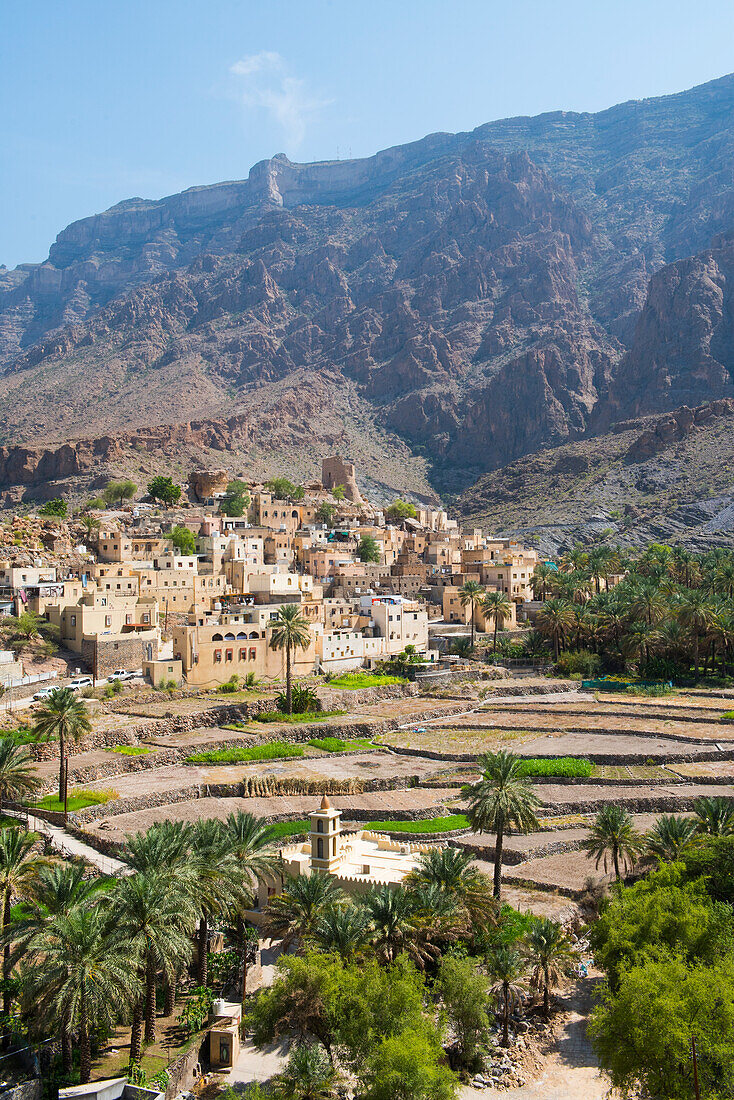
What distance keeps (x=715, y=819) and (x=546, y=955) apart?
30.2 ft

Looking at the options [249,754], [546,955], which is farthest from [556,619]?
[546,955]

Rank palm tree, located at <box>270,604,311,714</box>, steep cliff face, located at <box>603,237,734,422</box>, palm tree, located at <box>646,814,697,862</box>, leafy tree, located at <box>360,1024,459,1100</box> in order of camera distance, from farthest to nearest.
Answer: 1. steep cliff face, located at <box>603,237,734,422</box>
2. palm tree, located at <box>270,604,311,714</box>
3. palm tree, located at <box>646,814,697,862</box>
4. leafy tree, located at <box>360,1024,459,1100</box>

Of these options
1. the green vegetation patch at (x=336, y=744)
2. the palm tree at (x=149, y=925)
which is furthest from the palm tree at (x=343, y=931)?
the green vegetation patch at (x=336, y=744)

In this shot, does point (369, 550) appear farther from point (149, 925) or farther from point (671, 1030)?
point (671, 1030)

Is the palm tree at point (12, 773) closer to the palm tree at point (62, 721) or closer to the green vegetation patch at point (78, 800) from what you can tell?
the palm tree at point (62, 721)

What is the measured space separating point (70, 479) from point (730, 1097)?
115 metres

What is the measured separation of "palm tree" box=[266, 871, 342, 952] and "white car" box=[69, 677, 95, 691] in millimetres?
31212

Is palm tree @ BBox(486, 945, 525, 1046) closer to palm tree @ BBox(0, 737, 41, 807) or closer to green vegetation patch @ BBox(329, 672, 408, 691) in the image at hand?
palm tree @ BBox(0, 737, 41, 807)

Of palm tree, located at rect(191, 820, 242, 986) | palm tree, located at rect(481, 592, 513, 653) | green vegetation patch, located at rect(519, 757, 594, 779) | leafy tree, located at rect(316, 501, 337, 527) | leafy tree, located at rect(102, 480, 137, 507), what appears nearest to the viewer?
palm tree, located at rect(191, 820, 242, 986)

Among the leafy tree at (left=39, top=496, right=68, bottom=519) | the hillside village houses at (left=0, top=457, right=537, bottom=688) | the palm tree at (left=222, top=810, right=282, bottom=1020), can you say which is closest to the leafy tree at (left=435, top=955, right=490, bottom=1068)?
the palm tree at (left=222, top=810, right=282, bottom=1020)

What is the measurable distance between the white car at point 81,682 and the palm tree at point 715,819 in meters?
35.3

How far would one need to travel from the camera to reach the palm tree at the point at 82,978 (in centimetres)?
1936

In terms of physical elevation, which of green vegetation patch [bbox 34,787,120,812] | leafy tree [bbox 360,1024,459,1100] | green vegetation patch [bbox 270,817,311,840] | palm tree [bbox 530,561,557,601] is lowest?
green vegetation patch [bbox 270,817,311,840]

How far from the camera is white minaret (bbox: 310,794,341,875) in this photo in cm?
2845
